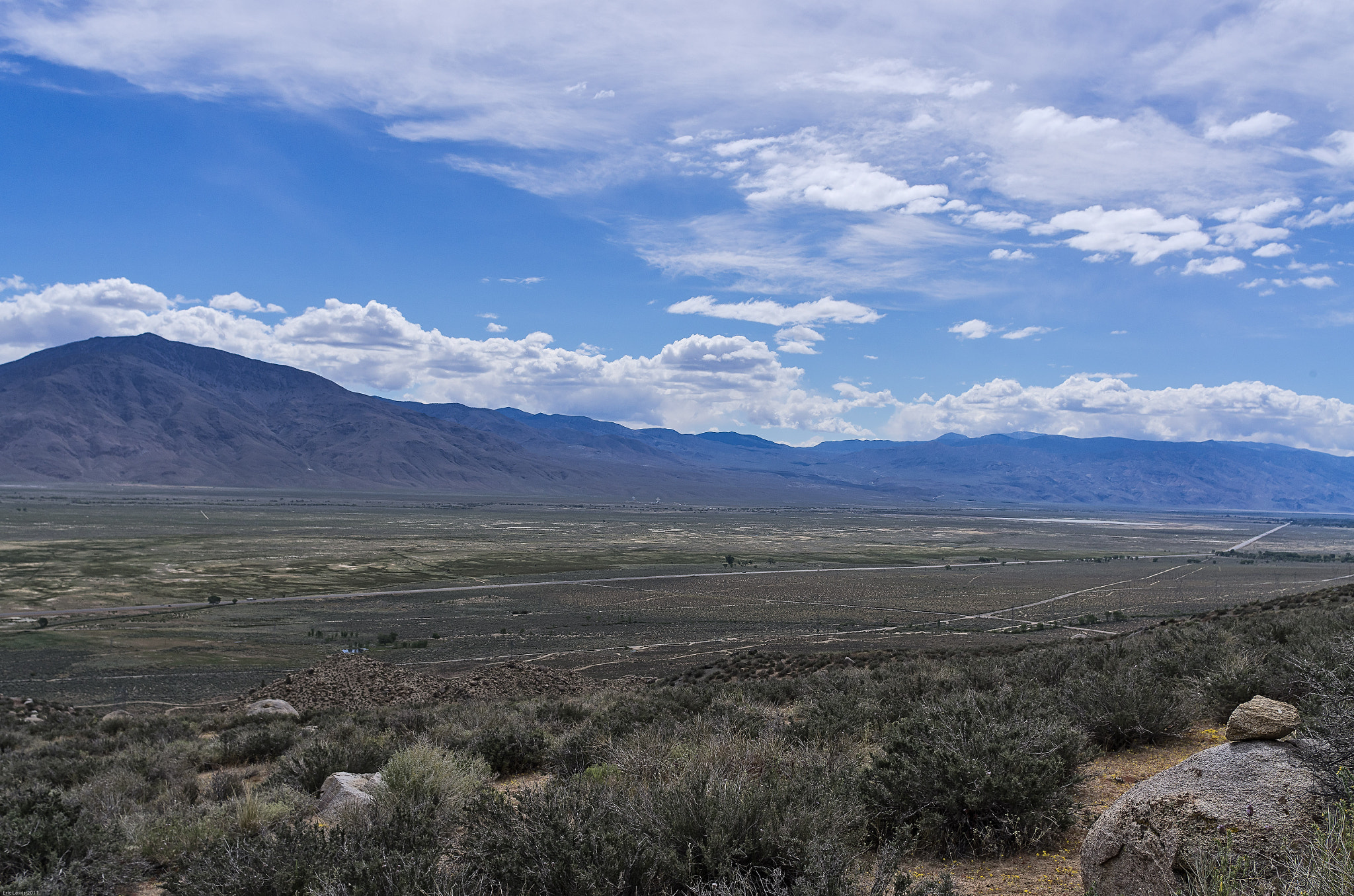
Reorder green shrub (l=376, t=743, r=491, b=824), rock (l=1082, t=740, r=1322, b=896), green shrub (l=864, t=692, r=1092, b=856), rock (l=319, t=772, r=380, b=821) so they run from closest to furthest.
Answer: rock (l=1082, t=740, r=1322, b=896)
green shrub (l=864, t=692, r=1092, b=856)
green shrub (l=376, t=743, r=491, b=824)
rock (l=319, t=772, r=380, b=821)

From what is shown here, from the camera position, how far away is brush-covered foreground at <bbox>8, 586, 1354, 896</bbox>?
414 centimetres

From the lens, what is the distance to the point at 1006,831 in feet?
17.3

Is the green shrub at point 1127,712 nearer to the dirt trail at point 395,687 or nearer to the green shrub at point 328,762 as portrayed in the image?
the green shrub at point 328,762

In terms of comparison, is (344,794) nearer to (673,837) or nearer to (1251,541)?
(673,837)

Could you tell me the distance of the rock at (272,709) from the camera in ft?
52.8

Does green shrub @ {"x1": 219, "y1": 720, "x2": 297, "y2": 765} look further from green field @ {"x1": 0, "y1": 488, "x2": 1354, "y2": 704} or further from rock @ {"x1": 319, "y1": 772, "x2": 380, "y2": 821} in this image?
green field @ {"x1": 0, "y1": 488, "x2": 1354, "y2": 704}

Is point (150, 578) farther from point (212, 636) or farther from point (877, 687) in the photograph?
point (877, 687)

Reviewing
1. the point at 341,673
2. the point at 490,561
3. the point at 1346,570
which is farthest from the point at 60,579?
the point at 1346,570

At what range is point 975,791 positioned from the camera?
5.38 meters

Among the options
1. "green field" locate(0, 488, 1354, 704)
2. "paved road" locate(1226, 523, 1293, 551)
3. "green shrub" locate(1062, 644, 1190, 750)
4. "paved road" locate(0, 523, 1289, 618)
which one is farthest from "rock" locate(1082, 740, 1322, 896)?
"paved road" locate(1226, 523, 1293, 551)

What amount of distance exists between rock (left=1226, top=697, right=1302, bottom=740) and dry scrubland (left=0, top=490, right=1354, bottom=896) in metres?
0.23

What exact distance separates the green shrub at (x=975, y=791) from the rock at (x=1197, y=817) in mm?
825

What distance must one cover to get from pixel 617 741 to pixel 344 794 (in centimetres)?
257

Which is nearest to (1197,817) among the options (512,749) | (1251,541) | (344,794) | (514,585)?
(344,794)
